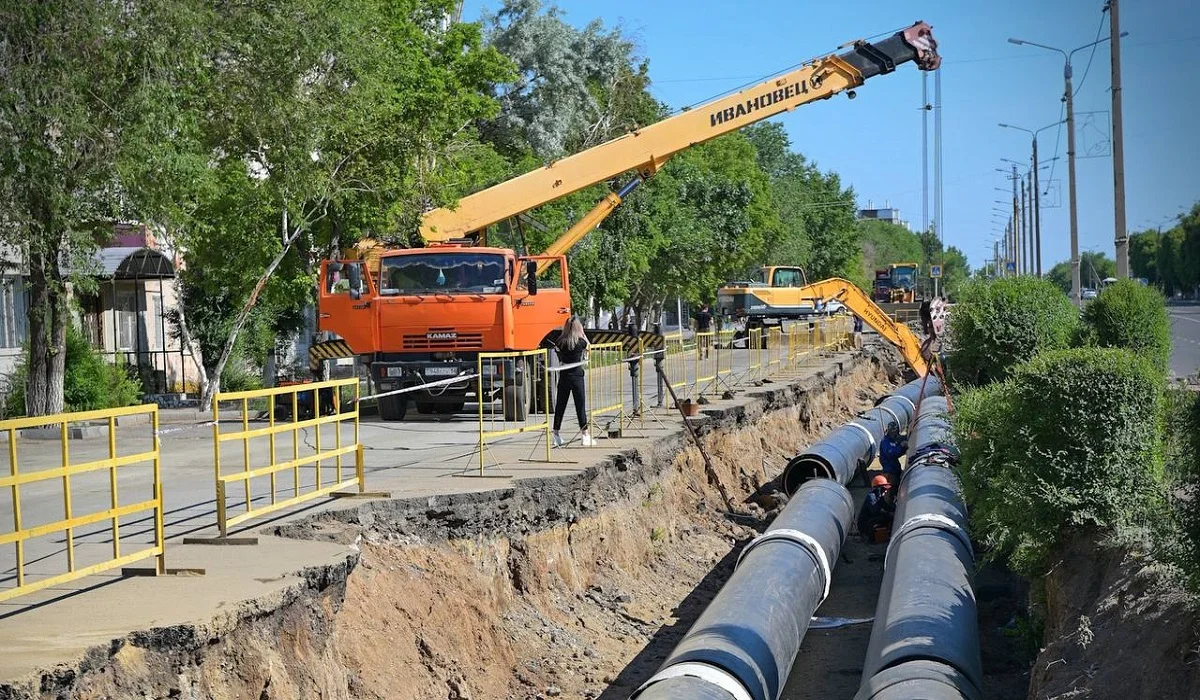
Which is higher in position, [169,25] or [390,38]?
[390,38]

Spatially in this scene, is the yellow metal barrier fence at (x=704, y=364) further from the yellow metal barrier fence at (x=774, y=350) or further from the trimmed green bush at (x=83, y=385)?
the trimmed green bush at (x=83, y=385)

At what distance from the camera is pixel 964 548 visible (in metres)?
10.9

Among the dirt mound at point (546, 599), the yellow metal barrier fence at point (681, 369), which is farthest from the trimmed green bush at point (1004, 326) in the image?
the dirt mound at point (546, 599)

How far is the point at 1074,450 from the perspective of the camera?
8.55 m

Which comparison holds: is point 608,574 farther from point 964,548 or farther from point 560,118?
point 560,118

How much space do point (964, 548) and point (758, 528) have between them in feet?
20.4

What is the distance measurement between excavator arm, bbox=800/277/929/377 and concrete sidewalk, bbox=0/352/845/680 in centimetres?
1352

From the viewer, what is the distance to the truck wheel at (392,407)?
1920cm

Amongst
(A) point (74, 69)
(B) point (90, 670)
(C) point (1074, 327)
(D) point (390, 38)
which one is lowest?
(B) point (90, 670)

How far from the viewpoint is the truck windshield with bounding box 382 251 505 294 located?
18719 millimetres

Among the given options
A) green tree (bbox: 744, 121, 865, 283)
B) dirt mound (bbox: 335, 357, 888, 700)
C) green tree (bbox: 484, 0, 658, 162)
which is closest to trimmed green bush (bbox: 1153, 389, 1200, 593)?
dirt mound (bbox: 335, 357, 888, 700)

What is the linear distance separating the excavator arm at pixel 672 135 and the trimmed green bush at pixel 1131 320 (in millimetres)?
6738

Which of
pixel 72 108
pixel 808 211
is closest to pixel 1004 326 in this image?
pixel 72 108

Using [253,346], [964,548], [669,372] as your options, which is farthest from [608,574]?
[253,346]
